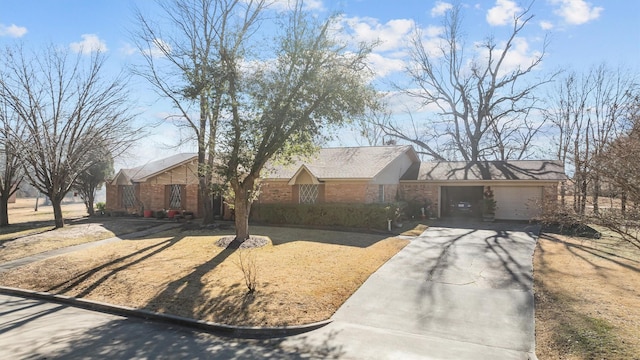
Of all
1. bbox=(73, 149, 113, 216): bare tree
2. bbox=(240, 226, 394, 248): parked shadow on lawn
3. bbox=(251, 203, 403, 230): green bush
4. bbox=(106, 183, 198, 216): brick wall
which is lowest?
bbox=(240, 226, 394, 248): parked shadow on lawn

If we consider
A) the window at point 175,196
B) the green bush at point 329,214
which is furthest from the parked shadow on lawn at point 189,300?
the window at point 175,196

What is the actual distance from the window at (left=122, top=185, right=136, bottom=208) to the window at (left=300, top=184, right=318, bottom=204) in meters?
12.6

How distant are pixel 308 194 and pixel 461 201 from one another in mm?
10235

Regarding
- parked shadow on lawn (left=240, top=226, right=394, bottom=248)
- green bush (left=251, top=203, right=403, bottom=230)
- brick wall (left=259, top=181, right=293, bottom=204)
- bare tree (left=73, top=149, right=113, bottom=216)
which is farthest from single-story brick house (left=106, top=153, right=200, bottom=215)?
parked shadow on lawn (left=240, top=226, right=394, bottom=248)

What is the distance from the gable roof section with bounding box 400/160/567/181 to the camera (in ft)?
69.4

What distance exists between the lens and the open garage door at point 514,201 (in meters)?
21.1

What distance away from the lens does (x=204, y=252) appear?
12.9m

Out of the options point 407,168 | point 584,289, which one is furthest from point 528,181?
point 584,289

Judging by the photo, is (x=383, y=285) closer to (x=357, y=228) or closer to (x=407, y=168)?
(x=357, y=228)

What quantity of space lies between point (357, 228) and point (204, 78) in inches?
385

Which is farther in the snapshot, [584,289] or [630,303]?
[584,289]

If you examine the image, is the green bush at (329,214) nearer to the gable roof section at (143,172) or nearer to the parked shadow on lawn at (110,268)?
the parked shadow on lawn at (110,268)

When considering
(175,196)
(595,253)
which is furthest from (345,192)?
(175,196)

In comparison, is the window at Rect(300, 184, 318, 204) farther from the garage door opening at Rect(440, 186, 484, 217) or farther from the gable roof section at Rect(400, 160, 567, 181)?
the garage door opening at Rect(440, 186, 484, 217)
